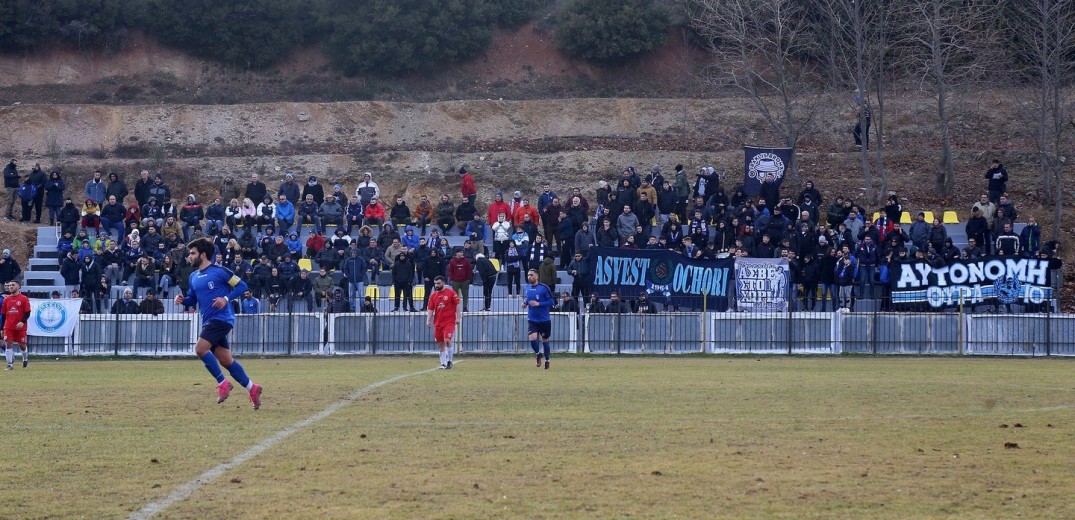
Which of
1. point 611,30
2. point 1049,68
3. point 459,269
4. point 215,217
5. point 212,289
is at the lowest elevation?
point 212,289

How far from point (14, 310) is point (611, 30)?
4015 cm

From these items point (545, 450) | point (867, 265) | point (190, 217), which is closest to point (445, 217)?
point (190, 217)

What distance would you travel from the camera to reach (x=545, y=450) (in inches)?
382

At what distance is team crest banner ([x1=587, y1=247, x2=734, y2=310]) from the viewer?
3053 centimetres

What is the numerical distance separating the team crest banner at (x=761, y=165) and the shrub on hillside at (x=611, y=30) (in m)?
22.2

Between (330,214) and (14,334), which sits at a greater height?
(330,214)

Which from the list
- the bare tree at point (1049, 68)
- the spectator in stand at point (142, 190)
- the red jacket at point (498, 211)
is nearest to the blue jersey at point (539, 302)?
the red jacket at point (498, 211)

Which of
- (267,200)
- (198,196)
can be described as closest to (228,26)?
(198,196)

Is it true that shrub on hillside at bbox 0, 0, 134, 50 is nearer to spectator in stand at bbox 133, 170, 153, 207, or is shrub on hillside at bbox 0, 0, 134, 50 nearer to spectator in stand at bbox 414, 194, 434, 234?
spectator in stand at bbox 133, 170, 153, 207

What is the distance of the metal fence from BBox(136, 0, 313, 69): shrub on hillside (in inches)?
1287

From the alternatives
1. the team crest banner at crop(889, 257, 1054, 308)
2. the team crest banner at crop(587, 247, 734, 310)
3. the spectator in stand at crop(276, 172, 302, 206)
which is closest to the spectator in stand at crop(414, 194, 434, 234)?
the spectator in stand at crop(276, 172, 302, 206)

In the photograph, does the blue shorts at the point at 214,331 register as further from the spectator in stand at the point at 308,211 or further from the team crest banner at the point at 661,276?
the spectator in stand at the point at 308,211

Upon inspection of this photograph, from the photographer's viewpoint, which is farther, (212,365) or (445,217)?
(445,217)

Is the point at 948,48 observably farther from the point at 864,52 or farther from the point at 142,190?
the point at 142,190
